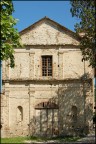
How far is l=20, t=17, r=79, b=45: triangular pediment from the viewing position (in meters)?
28.6

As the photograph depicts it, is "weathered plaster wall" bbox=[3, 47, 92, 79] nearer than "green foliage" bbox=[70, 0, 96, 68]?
No

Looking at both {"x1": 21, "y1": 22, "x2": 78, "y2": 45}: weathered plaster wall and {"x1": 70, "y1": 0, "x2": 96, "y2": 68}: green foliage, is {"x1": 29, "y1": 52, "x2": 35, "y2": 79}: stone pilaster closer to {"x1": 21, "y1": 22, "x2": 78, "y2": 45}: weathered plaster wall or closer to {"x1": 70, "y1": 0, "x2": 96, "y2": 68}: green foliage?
{"x1": 21, "y1": 22, "x2": 78, "y2": 45}: weathered plaster wall

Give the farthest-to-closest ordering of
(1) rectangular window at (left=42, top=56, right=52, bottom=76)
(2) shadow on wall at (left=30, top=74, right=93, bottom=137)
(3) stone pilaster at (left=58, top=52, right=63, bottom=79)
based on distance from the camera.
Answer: (1) rectangular window at (left=42, top=56, right=52, bottom=76) < (3) stone pilaster at (left=58, top=52, right=63, bottom=79) < (2) shadow on wall at (left=30, top=74, right=93, bottom=137)

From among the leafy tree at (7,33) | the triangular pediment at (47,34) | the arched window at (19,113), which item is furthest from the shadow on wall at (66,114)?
the leafy tree at (7,33)

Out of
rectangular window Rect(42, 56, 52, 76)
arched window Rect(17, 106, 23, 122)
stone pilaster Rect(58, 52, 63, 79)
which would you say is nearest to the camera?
arched window Rect(17, 106, 23, 122)

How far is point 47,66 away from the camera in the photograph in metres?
28.5

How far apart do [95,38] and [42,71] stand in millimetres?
7494

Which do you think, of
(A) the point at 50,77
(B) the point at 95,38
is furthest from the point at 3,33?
(A) the point at 50,77

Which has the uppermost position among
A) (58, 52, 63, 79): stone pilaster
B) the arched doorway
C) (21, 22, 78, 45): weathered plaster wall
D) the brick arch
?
(21, 22, 78, 45): weathered plaster wall

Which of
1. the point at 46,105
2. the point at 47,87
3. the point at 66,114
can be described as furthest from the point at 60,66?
the point at 66,114

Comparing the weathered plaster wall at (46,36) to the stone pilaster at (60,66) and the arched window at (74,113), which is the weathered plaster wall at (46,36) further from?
the arched window at (74,113)

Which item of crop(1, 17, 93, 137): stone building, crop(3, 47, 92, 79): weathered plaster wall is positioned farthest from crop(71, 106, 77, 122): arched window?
crop(3, 47, 92, 79): weathered plaster wall

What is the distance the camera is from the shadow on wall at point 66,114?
27.8 meters

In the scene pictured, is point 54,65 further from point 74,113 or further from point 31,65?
point 74,113
